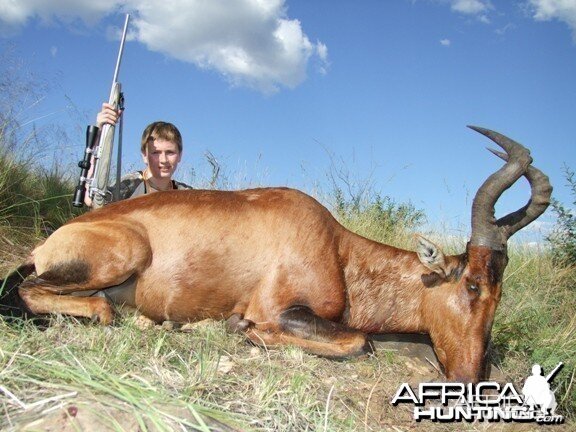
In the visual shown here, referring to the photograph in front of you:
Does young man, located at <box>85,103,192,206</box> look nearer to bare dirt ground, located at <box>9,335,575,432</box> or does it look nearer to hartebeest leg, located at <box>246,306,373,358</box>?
hartebeest leg, located at <box>246,306,373,358</box>

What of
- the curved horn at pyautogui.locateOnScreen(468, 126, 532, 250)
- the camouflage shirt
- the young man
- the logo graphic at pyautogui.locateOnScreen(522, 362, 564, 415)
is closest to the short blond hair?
the young man

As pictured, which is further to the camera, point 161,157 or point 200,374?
point 161,157

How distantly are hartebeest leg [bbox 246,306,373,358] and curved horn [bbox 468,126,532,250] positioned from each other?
4.13ft

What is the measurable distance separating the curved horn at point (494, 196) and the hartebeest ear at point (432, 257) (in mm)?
280

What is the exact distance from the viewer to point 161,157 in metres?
6.57

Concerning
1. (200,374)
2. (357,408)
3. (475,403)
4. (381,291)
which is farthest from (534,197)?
(200,374)

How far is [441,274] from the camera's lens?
15.1ft

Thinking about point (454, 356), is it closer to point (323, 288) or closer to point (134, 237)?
point (323, 288)

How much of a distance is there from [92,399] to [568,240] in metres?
9.24

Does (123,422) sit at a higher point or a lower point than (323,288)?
lower

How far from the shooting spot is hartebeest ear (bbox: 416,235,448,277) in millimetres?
4574

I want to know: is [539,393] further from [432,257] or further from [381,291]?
[381,291]

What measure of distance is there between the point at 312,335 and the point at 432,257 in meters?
1.21

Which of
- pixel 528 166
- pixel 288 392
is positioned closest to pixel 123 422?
pixel 288 392
